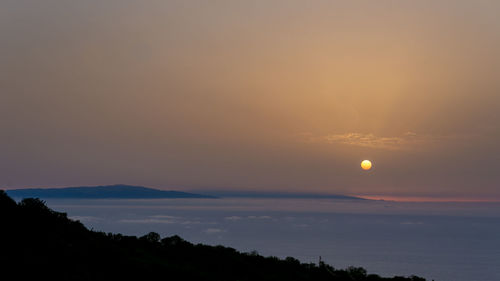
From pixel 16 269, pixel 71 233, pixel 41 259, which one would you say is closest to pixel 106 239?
pixel 71 233

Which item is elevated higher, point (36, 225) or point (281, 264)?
point (36, 225)

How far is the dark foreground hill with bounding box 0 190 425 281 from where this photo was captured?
947 inches

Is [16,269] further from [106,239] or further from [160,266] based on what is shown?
[106,239]

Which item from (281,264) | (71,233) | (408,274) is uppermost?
(71,233)

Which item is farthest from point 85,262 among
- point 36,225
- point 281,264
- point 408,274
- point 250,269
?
point 408,274

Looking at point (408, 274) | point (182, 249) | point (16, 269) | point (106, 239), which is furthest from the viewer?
point (408, 274)

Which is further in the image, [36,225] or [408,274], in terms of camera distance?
[408,274]

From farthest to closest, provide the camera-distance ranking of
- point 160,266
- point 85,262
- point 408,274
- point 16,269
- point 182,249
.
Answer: point 408,274
point 182,249
point 160,266
point 85,262
point 16,269

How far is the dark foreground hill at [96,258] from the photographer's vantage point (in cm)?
2406

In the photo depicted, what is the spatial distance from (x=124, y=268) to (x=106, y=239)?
1271cm

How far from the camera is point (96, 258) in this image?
93.2ft

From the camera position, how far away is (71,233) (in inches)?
1403

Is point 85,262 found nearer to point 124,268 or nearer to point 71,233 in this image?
point 124,268

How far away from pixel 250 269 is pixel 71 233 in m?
16.0
